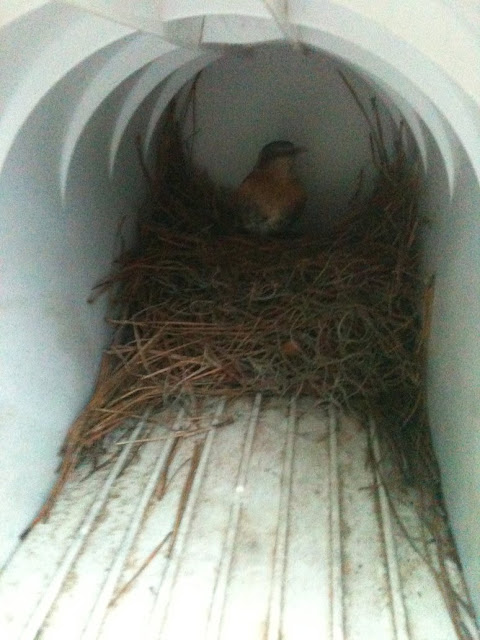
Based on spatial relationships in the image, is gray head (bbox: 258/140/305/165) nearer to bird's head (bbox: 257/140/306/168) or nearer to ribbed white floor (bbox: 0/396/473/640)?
bird's head (bbox: 257/140/306/168)

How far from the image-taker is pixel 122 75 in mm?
1473

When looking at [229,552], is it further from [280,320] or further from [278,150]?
[278,150]

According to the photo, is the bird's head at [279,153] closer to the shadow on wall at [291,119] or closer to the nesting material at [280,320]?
the shadow on wall at [291,119]

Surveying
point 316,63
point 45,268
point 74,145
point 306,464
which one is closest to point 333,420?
point 306,464

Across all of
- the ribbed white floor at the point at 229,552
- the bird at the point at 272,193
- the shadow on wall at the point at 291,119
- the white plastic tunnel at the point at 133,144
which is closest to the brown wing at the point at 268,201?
the bird at the point at 272,193

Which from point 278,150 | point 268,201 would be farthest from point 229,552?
point 278,150

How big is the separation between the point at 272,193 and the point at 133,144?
1.57ft

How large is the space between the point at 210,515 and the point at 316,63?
153cm

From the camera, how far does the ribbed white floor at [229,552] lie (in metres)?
1.17

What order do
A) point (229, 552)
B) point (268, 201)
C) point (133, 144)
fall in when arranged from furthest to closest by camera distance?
point (268, 201)
point (133, 144)
point (229, 552)

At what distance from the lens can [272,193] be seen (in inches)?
85.6

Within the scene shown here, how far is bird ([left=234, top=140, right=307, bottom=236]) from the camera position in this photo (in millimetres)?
2162

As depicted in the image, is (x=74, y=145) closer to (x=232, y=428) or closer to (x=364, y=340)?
(x=232, y=428)

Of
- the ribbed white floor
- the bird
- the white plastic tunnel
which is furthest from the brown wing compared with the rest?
the ribbed white floor
